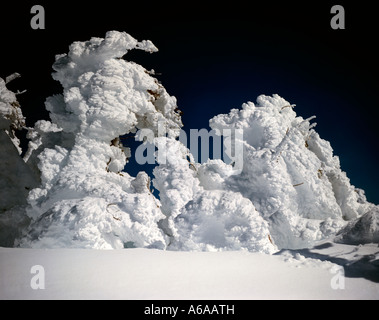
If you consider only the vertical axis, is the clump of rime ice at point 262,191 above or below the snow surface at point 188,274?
above

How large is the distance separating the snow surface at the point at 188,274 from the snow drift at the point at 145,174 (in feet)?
4.00

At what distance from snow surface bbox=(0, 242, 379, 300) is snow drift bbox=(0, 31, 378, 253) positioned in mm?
1220

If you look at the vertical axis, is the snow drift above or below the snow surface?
above

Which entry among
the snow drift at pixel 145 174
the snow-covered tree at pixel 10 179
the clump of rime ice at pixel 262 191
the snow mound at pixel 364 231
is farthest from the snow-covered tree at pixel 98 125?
the snow mound at pixel 364 231

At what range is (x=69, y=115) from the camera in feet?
20.8

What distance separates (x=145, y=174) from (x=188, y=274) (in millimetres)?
3412

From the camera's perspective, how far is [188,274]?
2.53 meters

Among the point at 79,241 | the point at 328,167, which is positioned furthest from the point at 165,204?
the point at 328,167

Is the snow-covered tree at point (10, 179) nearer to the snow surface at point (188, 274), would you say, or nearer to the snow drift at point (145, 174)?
the snow drift at point (145, 174)

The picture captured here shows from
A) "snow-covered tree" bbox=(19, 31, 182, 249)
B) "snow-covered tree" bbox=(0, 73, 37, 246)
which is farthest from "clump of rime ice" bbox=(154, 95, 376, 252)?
"snow-covered tree" bbox=(0, 73, 37, 246)

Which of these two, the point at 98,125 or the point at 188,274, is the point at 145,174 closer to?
the point at 98,125

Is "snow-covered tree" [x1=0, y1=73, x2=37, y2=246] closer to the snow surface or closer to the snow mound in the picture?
the snow surface

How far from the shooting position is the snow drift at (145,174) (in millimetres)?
4457

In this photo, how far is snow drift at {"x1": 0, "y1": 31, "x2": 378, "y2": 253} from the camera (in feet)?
14.6
